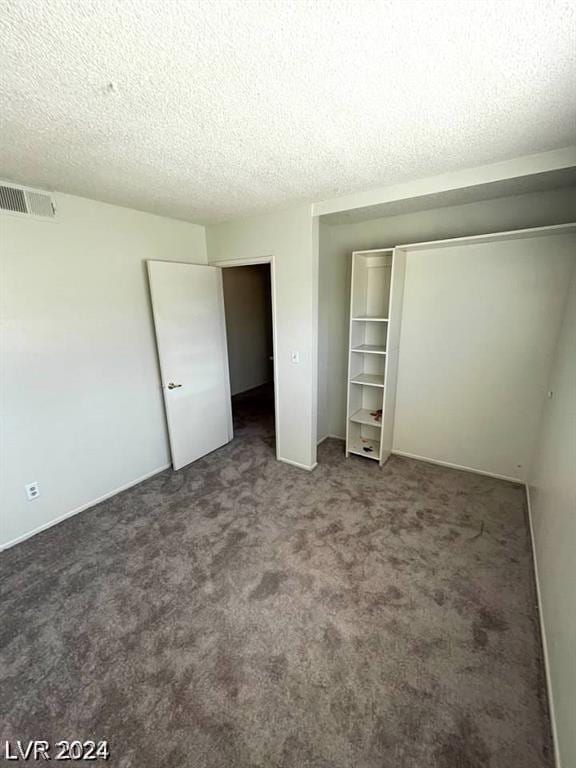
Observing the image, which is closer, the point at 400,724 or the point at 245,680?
the point at 400,724

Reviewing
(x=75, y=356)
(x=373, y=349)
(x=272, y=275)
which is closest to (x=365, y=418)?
(x=373, y=349)

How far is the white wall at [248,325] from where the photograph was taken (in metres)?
5.36

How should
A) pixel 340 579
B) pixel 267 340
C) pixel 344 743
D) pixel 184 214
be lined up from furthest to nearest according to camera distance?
pixel 267 340, pixel 184 214, pixel 340 579, pixel 344 743

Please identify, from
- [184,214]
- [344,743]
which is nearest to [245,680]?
[344,743]

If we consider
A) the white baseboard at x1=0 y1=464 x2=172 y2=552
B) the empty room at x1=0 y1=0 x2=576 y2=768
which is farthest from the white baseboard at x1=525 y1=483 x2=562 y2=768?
the white baseboard at x1=0 y1=464 x2=172 y2=552

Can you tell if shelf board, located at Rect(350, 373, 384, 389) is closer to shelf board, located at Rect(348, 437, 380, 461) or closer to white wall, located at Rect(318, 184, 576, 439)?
white wall, located at Rect(318, 184, 576, 439)

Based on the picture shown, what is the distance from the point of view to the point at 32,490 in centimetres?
232

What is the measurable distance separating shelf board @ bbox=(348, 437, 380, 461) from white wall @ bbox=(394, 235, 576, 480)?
387mm

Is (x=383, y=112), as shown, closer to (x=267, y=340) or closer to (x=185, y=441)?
(x=185, y=441)

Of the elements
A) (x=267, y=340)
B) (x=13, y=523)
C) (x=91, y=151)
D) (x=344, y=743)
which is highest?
(x=91, y=151)

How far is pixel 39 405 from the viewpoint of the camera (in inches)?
89.9

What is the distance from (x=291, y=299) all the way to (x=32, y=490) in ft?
8.42

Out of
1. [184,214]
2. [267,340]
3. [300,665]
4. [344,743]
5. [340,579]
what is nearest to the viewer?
[344,743]

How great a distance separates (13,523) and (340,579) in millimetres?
2360
